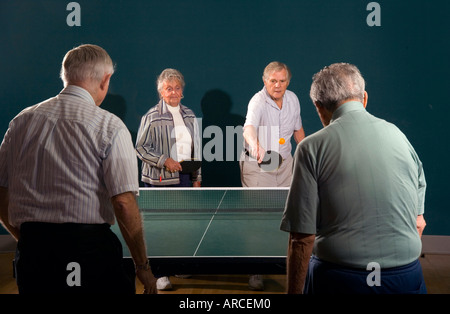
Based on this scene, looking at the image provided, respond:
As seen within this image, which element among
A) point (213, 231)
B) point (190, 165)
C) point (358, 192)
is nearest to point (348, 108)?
point (358, 192)

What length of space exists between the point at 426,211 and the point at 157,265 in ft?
12.6

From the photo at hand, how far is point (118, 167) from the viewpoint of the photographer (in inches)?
70.7

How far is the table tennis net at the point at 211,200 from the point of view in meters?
3.62

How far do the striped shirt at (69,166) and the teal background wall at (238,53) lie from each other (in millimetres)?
3771

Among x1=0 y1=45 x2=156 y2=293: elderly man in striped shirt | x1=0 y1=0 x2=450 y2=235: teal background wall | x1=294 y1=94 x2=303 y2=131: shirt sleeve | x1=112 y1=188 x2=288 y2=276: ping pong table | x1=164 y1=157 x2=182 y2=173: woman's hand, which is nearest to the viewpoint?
x1=0 y1=45 x2=156 y2=293: elderly man in striped shirt

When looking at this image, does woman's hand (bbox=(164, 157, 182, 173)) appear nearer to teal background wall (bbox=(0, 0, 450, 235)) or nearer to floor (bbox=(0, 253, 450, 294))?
floor (bbox=(0, 253, 450, 294))

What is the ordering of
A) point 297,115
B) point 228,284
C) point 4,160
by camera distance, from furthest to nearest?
point 297,115, point 228,284, point 4,160

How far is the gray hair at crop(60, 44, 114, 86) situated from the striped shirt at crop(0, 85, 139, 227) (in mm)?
124

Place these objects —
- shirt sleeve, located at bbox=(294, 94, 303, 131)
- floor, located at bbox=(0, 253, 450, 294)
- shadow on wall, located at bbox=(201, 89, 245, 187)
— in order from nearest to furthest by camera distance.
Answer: floor, located at bbox=(0, 253, 450, 294), shirt sleeve, located at bbox=(294, 94, 303, 131), shadow on wall, located at bbox=(201, 89, 245, 187)

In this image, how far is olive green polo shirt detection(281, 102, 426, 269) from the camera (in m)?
1.63

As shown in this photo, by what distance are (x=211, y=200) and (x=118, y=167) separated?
7.15ft

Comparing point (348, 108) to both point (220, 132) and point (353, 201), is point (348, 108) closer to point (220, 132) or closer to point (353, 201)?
point (353, 201)

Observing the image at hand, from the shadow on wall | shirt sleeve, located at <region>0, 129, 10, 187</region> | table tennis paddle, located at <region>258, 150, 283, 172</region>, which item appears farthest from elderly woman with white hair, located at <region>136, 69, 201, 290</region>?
shirt sleeve, located at <region>0, 129, 10, 187</region>
